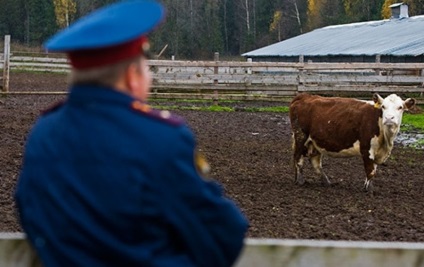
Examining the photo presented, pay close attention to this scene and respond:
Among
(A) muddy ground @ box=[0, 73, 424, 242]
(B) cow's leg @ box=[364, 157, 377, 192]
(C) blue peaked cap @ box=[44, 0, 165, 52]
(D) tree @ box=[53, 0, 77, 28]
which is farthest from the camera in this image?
(D) tree @ box=[53, 0, 77, 28]

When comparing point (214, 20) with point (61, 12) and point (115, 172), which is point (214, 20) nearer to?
point (61, 12)

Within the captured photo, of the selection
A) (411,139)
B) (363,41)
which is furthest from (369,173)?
(363,41)

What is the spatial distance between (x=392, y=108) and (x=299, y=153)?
1486mm

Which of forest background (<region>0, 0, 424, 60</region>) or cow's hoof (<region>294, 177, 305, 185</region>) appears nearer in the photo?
cow's hoof (<region>294, 177, 305, 185</region>)

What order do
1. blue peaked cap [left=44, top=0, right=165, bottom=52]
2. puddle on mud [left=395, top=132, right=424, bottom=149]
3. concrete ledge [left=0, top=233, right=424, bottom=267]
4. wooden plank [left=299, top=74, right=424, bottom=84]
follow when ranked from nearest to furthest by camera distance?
blue peaked cap [left=44, top=0, right=165, bottom=52] → concrete ledge [left=0, top=233, right=424, bottom=267] → puddle on mud [left=395, top=132, right=424, bottom=149] → wooden plank [left=299, top=74, right=424, bottom=84]

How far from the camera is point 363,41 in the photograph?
1522 inches

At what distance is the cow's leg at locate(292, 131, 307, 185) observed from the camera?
10430mm

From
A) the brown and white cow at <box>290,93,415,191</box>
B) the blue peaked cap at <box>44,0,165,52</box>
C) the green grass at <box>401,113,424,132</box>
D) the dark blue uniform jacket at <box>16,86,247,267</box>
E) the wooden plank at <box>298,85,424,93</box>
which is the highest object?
the blue peaked cap at <box>44,0,165,52</box>

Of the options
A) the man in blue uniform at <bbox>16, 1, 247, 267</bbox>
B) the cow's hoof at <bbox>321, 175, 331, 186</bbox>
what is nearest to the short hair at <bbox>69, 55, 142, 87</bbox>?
the man in blue uniform at <bbox>16, 1, 247, 267</bbox>

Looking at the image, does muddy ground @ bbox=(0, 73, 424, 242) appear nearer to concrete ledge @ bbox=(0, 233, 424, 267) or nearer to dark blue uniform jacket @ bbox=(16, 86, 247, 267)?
concrete ledge @ bbox=(0, 233, 424, 267)

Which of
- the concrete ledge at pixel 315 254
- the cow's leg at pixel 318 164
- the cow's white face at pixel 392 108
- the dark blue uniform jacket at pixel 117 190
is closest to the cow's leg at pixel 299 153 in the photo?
the cow's leg at pixel 318 164

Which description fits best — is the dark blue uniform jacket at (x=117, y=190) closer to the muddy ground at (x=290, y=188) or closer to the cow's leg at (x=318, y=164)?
the muddy ground at (x=290, y=188)

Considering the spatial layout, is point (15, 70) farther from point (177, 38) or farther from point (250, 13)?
point (250, 13)

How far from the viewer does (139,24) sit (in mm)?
1863
